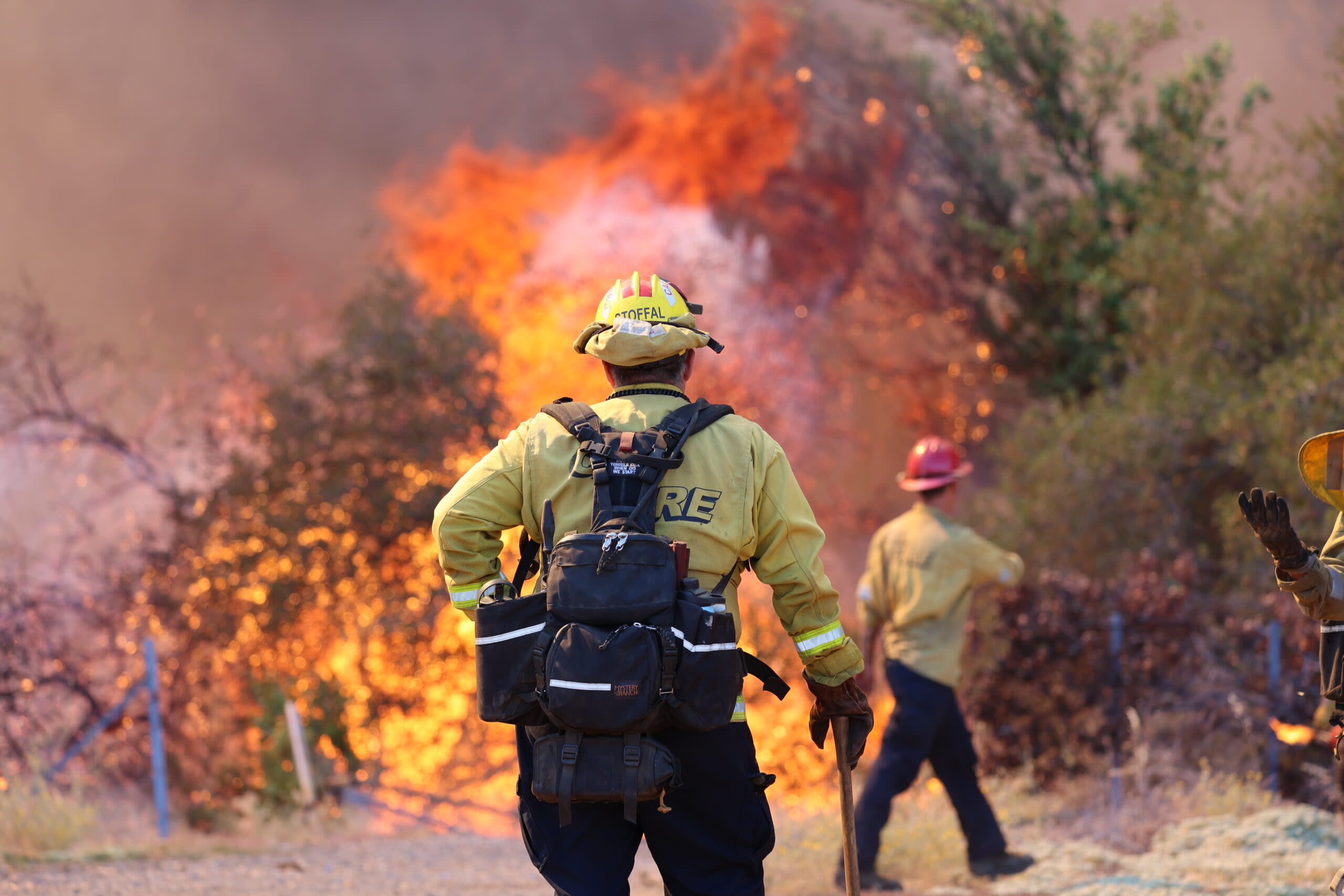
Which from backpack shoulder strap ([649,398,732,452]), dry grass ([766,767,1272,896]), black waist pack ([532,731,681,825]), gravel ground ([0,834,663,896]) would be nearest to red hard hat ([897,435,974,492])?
dry grass ([766,767,1272,896])

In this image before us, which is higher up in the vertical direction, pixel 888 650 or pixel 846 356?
pixel 846 356

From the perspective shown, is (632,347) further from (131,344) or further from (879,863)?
(131,344)

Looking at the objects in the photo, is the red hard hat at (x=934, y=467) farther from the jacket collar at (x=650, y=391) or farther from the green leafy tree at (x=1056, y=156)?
the green leafy tree at (x=1056, y=156)

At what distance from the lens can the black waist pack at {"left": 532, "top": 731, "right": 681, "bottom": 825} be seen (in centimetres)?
255

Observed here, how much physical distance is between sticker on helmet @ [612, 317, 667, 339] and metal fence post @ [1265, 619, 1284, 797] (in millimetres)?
5219

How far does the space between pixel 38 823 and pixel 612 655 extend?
16.0ft

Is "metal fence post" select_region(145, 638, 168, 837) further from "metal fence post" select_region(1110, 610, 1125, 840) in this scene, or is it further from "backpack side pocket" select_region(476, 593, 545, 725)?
"metal fence post" select_region(1110, 610, 1125, 840)

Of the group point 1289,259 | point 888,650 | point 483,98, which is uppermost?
point 483,98

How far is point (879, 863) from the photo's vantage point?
5.66 metres

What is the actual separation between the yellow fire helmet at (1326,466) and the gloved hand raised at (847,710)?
4.53 ft

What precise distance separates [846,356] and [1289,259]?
286 inches

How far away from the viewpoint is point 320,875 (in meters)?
5.82

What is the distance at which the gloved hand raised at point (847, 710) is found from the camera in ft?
10.1

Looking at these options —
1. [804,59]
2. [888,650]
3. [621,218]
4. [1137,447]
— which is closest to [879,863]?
[888,650]
